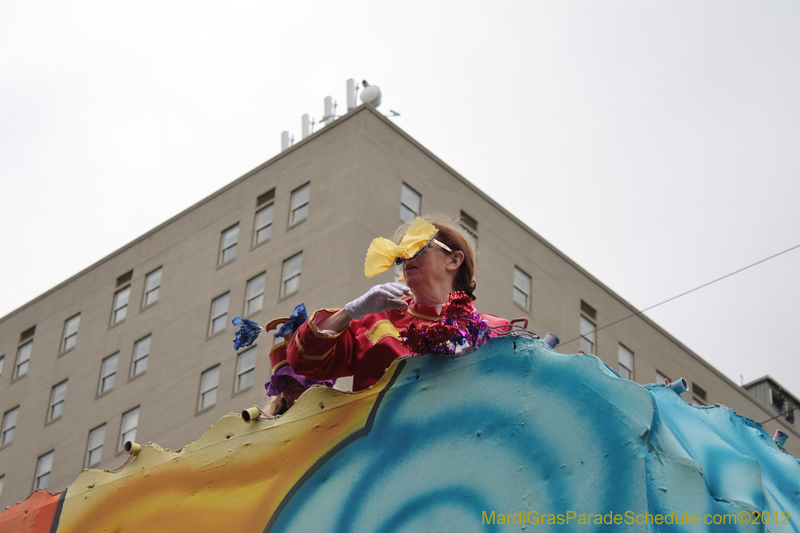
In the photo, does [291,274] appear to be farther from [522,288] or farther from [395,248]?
[395,248]

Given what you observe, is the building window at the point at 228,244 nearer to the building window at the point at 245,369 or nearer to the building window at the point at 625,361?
the building window at the point at 245,369

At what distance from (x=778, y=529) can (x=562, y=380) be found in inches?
39.1

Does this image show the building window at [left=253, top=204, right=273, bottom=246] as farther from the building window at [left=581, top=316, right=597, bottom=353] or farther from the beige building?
the building window at [left=581, top=316, right=597, bottom=353]

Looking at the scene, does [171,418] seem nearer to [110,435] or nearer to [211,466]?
[110,435]

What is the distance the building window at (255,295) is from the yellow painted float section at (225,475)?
23.9 meters

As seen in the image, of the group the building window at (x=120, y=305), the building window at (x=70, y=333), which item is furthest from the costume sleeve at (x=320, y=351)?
the building window at (x=70, y=333)

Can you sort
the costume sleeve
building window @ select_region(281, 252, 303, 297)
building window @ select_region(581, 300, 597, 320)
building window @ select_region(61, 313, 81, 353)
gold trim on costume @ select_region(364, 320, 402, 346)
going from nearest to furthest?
the costume sleeve → gold trim on costume @ select_region(364, 320, 402, 346) → building window @ select_region(281, 252, 303, 297) → building window @ select_region(581, 300, 597, 320) → building window @ select_region(61, 313, 81, 353)

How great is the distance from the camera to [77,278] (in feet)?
122

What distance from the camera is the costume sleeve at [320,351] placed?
5293mm

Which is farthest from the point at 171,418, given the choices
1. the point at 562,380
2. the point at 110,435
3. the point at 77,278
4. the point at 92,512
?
the point at 562,380

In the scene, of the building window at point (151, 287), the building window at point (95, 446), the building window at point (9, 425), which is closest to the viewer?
the building window at point (95, 446)

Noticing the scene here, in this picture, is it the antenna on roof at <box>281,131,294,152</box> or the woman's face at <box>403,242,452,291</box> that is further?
the antenna on roof at <box>281,131,294,152</box>

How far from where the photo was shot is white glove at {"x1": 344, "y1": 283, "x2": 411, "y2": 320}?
202 inches

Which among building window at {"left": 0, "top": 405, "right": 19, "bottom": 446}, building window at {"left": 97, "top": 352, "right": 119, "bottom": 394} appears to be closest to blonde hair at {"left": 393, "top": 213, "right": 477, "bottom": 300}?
building window at {"left": 97, "top": 352, "right": 119, "bottom": 394}
